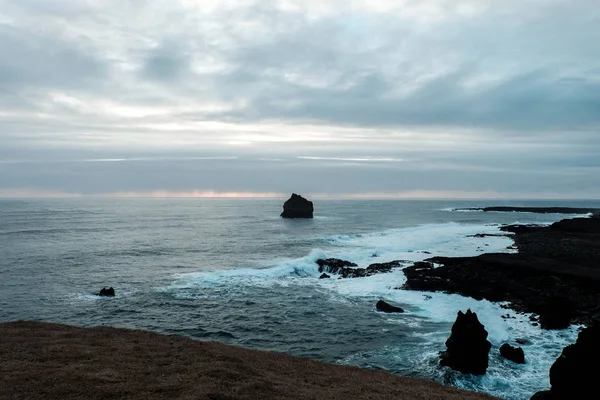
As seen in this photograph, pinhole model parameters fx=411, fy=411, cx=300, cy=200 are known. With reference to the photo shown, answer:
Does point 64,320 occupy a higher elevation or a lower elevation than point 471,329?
lower

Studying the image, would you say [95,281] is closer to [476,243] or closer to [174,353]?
[174,353]

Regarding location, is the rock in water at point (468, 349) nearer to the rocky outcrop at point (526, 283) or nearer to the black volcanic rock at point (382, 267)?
the rocky outcrop at point (526, 283)

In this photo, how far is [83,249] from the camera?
63.6 metres

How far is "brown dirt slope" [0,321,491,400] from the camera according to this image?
45.2 feet

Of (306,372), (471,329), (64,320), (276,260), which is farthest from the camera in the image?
(276,260)

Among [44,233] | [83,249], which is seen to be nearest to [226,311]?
[83,249]

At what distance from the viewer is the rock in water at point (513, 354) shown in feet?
73.9

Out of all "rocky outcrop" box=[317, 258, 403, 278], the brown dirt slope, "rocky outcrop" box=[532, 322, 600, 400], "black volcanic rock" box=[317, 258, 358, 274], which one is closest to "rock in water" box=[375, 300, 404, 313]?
the brown dirt slope

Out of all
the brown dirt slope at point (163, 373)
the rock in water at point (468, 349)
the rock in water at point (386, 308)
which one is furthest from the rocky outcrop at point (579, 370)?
the rock in water at point (386, 308)

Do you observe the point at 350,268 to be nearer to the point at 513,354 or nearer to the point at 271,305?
the point at 271,305

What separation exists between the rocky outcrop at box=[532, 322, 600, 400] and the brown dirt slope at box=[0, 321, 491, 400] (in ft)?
9.91

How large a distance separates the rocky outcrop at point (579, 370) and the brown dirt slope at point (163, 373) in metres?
3.02

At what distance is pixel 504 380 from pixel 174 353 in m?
16.0

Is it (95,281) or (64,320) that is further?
(95,281)
